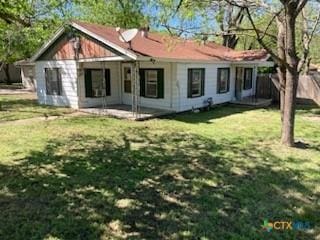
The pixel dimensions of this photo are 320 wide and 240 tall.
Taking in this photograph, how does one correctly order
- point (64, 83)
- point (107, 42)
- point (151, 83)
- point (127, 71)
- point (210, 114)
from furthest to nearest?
1. point (127, 71)
2. point (64, 83)
3. point (151, 83)
4. point (210, 114)
5. point (107, 42)

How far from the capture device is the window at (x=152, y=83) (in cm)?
1433

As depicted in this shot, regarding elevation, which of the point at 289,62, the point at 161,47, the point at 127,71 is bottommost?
the point at 127,71

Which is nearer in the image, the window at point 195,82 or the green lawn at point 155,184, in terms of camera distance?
the green lawn at point 155,184

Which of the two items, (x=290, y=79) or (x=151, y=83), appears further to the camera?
(x=151, y=83)

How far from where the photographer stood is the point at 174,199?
5098mm

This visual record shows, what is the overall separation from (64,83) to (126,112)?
398 centimetres

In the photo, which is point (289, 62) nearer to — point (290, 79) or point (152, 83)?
point (290, 79)

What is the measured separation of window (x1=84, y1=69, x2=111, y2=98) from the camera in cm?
1525

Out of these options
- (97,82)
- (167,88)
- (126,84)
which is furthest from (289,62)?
(97,82)

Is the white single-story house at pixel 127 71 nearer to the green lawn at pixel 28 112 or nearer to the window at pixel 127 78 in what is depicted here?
the window at pixel 127 78

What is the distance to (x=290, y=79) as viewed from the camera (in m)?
7.90

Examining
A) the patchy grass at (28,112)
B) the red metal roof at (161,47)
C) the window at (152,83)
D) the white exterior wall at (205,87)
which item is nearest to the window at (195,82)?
the white exterior wall at (205,87)

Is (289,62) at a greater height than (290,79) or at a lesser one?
greater

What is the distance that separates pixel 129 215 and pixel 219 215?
1249 mm
